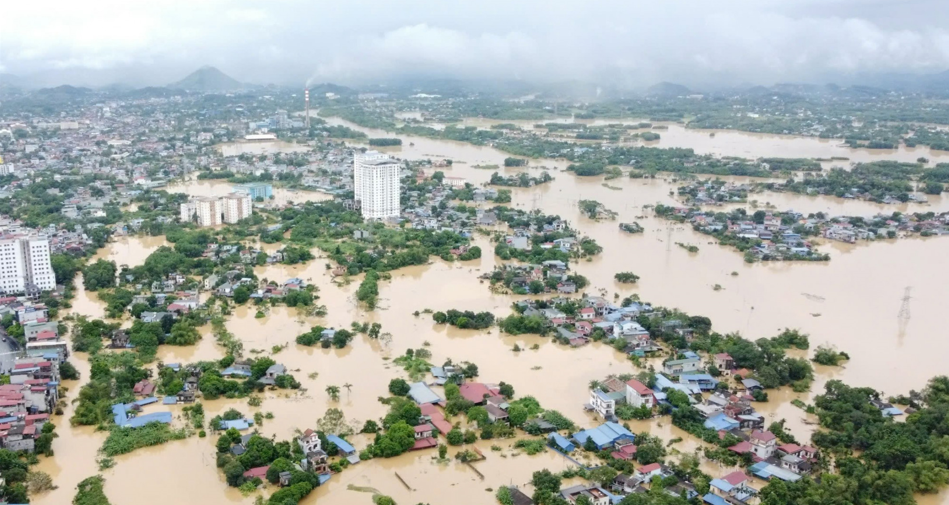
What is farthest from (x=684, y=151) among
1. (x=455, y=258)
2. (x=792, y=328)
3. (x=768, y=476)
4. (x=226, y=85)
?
(x=226, y=85)

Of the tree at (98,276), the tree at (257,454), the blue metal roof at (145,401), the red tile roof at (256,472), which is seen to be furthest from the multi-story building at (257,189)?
the red tile roof at (256,472)

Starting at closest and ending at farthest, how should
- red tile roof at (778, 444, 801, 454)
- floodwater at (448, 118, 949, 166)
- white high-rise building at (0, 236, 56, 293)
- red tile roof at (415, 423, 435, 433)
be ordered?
red tile roof at (778, 444, 801, 454) → red tile roof at (415, 423, 435, 433) → white high-rise building at (0, 236, 56, 293) → floodwater at (448, 118, 949, 166)

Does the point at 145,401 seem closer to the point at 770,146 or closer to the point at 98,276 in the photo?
the point at 98,276

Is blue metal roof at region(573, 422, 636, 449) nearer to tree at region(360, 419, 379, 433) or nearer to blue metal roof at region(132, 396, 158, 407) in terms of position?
tree at region(360, 419, 379, 433)

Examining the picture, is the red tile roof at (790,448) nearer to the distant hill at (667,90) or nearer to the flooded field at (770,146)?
the flooded field at (770,146)

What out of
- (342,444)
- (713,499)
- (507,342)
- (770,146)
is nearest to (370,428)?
(342,444)

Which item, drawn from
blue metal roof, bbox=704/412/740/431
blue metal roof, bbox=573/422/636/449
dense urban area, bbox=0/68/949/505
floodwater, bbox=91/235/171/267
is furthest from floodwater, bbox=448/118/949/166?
blue metal roof, bbox=573/422/636/449

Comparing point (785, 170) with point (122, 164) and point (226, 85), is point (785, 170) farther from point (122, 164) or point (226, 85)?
point (226, 85)
